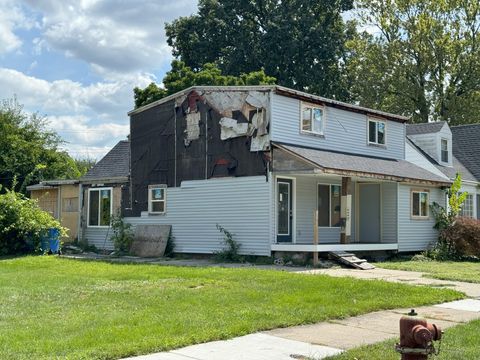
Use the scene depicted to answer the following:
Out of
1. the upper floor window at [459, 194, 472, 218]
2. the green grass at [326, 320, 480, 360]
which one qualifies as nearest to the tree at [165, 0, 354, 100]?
the upper floor window at [459, 194, 472, 218]

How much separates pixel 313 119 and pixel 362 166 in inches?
96.5

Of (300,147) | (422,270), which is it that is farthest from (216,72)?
(422,270)

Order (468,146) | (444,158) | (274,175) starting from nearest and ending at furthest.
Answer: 1. (274,175)
2. (444,158)
3. (468,146)

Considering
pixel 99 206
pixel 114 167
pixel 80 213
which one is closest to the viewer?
pixel 99 206

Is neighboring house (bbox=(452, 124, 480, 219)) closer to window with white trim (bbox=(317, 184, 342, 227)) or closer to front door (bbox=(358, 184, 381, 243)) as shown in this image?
front door (bbox=(358, 184, 381, 243))

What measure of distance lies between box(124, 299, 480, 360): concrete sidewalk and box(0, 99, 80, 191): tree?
23.4m

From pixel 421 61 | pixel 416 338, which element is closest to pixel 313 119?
pixel 416 338

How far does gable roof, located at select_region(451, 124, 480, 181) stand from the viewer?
104 feet

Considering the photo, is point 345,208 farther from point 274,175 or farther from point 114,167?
point 114,167

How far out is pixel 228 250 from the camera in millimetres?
20109

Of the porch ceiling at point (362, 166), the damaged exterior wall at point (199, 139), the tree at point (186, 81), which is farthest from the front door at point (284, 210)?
the tree at point (186, 81)

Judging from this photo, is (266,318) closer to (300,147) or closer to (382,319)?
(382,319)

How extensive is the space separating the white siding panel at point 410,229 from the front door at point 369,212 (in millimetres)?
920

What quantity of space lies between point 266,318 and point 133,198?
15.7 m
